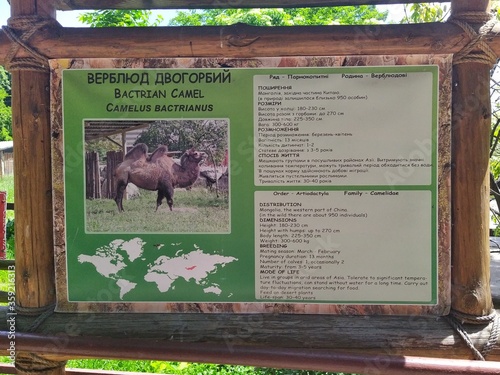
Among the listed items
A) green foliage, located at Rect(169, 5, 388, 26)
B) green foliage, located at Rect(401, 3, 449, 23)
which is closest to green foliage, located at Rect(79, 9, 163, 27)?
green foliage, located at Rect(169, 5, 388, 26)

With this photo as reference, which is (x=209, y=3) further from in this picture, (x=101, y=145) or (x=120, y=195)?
(x=120, y=195)

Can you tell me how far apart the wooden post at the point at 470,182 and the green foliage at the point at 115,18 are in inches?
181

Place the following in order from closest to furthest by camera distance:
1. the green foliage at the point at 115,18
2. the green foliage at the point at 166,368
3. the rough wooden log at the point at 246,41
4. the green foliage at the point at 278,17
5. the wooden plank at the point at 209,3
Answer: the rough wooden log at the point at 246,41, the wooden plank at the point at 209,3, the green foliage at the point at 166,368, the green foliage at the point at 115,18, the green foliage at the point at 278,17

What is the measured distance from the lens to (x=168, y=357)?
1.58 meters

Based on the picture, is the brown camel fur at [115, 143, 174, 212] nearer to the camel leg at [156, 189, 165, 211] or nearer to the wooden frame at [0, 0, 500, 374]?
the camel leg at [156, 189, 165, 211]

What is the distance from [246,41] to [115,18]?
14.4 ft

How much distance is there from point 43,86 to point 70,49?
182mm

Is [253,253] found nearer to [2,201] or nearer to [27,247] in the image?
[27,247]

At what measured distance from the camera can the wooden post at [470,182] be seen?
5.37 ft

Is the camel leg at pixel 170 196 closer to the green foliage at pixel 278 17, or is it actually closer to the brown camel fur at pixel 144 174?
the brown camel fur at pixel 144 174

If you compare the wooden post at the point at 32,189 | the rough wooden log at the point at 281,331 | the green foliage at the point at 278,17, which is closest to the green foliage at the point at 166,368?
the rough wooden log at the point at 281,331

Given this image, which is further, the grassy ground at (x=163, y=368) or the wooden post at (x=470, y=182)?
the grassy ground at (x=163, y=368)

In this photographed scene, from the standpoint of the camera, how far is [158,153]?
1696 mm

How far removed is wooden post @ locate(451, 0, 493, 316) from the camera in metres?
1.64
